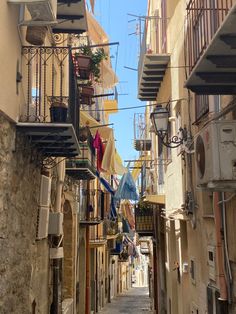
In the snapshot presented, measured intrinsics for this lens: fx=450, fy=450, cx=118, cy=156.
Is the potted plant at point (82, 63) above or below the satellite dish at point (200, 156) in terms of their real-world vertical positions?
above

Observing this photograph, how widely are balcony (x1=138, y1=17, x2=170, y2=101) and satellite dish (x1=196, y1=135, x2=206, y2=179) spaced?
19.3ft

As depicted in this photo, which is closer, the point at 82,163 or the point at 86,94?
the point at 86,94

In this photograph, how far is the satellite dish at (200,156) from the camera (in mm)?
4698

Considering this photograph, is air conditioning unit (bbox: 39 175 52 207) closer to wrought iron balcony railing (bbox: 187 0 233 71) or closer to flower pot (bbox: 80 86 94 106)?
wrought iron balcony railing (bbox: 187 0 233 71)

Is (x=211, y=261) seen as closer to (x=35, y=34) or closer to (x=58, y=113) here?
(x=58, y=113)

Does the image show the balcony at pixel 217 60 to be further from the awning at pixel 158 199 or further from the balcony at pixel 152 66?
the awning at pixel 158 199

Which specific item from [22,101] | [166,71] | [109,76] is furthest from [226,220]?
[109,76]

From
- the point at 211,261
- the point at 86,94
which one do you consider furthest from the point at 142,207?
the point at 211,261

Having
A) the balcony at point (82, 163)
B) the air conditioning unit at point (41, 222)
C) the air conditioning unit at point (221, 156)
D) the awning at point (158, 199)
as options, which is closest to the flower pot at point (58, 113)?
the air conditioning unit at point (41, 222)

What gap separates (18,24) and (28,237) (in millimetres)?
3342

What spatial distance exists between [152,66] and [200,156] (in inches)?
262

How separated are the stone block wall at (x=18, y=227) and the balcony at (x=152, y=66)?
4335 millimetres

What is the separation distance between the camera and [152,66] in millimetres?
11125

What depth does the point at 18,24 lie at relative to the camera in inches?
246
